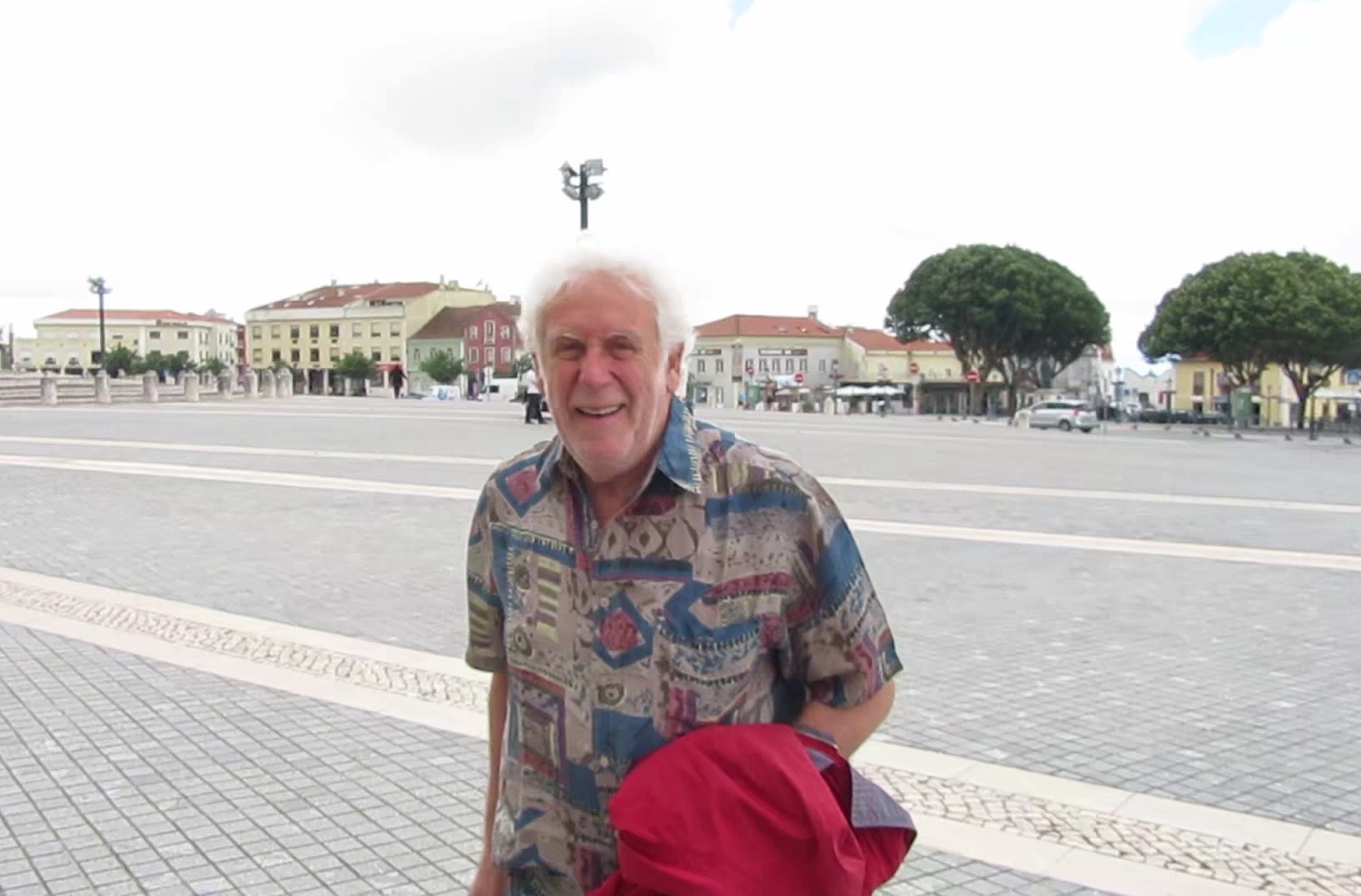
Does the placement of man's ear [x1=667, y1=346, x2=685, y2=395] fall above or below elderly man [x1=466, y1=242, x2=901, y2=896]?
above

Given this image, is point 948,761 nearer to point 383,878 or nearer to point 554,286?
point 383,878

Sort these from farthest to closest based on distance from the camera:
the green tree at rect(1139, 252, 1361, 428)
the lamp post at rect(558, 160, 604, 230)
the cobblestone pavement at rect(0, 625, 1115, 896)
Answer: the green tree at rect(1139, 252, 1361, 428)
the lamp post at rect(558, 160, 604, 230)
the cobblestone pavement at rect(0, 625, 1115, 896)

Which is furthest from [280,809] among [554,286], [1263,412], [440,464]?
[1263,412]

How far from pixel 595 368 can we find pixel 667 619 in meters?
0.42

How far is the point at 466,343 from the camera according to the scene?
11162cm

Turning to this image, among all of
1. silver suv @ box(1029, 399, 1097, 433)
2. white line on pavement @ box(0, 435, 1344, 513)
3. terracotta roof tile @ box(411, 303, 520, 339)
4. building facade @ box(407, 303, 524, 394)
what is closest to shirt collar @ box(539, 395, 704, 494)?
white line on pavement @ box(0, 435, 1344, 513)

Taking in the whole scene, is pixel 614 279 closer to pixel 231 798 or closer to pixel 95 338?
pixel 231 798

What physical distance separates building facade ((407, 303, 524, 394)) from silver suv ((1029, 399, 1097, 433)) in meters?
64.1

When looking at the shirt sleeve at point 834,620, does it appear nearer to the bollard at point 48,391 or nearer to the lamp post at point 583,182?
the lamp post at point 583,182

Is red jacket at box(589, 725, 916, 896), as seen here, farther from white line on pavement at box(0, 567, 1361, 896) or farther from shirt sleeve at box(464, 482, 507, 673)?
white line on pavement at box(0, 567, 1361, 896)

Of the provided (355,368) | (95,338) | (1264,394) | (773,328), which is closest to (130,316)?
(95,338)

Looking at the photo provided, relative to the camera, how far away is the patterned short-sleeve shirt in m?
1.81

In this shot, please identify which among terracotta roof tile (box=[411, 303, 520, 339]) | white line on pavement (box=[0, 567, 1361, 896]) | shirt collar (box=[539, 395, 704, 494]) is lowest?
white line on pavement (box=[0, 567, 1361, 896])

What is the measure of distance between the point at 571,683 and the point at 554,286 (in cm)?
66
